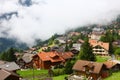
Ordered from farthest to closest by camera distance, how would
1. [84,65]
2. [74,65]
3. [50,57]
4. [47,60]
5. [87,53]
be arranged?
[50,57]
[47,60]
[87,53]
[74,65]
[84,65]

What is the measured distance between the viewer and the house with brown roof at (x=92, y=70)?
7875 centimetres

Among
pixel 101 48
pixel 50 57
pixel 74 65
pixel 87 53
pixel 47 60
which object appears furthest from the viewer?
pixel 101 48

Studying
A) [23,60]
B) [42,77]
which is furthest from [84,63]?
[23,60]

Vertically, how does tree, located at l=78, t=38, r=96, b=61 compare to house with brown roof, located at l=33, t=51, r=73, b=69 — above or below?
above

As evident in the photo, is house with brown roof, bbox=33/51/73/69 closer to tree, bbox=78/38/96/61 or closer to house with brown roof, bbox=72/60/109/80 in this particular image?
tree, bbox=78/38/96/61

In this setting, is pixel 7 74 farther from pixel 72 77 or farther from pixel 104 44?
pixel 104 44

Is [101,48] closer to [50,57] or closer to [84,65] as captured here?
[50,57]

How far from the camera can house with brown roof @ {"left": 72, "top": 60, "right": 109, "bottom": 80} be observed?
7875cm

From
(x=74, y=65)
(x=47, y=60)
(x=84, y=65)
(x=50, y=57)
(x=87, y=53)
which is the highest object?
(x=87, y=53)

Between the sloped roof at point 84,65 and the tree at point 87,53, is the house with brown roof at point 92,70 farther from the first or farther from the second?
the tree at point 87,53

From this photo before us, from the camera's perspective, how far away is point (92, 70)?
80188 millimetres

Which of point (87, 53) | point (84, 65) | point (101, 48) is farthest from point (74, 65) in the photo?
point (101, 48)

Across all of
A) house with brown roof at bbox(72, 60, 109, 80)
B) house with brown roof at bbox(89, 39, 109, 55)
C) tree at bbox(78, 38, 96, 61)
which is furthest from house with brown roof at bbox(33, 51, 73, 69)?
house with brown roof at bbox(72, 60, 109, 80)

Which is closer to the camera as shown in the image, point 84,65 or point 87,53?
point 84,65
